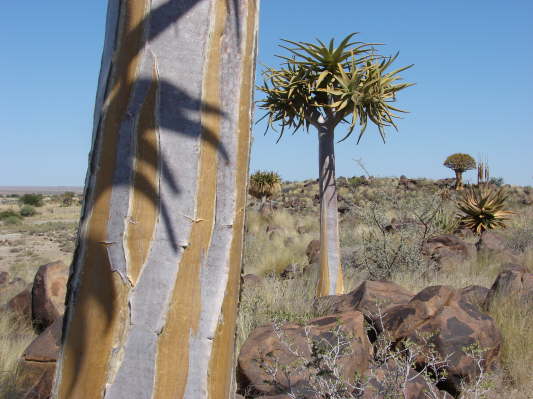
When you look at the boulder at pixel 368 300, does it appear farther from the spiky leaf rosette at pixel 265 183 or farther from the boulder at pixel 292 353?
the spiky leaf rosette at pixel 265 183

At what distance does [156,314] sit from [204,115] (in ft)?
2.01

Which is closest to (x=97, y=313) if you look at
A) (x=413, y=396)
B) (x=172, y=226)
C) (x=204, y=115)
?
(x=172, y=226)

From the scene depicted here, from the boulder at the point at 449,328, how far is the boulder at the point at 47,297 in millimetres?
3575

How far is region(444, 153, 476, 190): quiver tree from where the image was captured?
2852 cm

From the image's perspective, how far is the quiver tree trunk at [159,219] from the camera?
1515 mm

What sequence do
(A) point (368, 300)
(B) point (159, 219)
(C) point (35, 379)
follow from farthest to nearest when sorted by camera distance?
1. (A) point (368, 300)
2. (C) point (35, 379)
3. (B) point (159, 219)

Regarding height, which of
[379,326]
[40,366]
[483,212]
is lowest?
[40,366]

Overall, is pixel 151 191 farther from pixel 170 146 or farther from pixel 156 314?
pixel 156 314

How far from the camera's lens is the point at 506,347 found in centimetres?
453

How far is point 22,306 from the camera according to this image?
20.1ft

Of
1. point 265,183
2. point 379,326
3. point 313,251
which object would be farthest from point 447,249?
point 265,183

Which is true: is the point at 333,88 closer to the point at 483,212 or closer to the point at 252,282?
the point at 252,282

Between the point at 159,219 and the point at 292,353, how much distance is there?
216cm

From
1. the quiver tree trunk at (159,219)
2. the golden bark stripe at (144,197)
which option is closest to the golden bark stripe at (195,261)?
the quiver tree trunk at (159,219)
